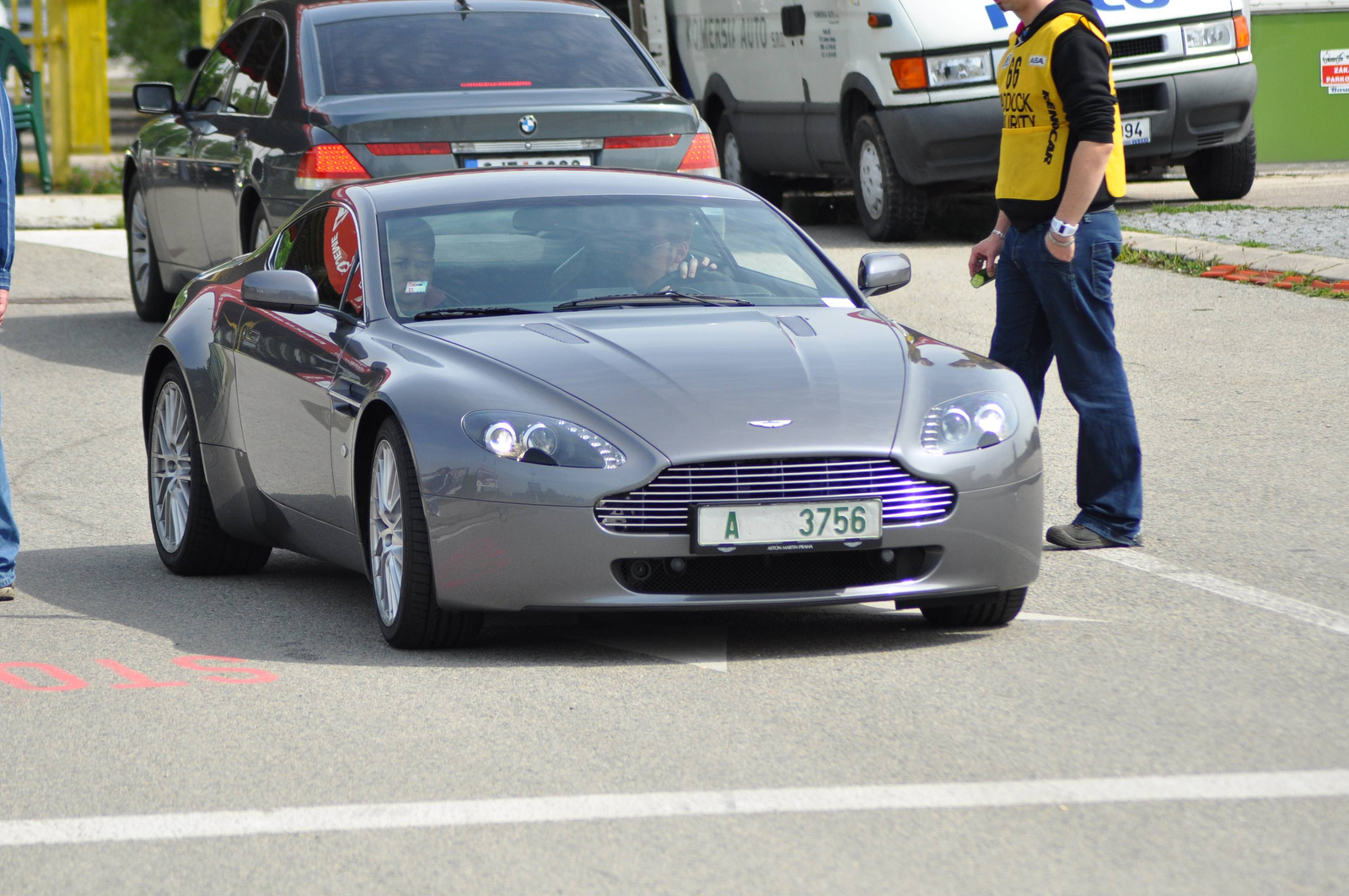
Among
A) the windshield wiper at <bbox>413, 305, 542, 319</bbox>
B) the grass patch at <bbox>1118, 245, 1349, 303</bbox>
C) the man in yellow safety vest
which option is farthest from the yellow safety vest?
the grass patch at <bbox>1118, 245, 1349, 303</bbox>

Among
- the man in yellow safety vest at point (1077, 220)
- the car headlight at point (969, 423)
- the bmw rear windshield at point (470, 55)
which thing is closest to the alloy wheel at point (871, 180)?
the bmw rear windshield at point (470, 55)

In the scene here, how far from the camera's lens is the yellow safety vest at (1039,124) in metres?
6.82

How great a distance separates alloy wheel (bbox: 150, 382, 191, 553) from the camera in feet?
23.9

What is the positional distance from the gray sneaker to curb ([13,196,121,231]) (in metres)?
13.8

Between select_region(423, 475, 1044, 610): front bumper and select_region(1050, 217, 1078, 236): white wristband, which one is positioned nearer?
select_region(423, 475, 1044, 610): front bumper

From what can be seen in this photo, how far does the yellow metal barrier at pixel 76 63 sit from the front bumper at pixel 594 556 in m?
18.0

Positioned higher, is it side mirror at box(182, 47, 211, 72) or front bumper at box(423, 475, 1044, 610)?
side mirror at box(182, 47, 211, 72)

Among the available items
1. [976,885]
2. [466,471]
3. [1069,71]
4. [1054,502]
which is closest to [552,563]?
[466,471]

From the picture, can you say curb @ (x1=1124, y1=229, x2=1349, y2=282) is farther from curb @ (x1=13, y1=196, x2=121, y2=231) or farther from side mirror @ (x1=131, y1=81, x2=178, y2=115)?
curb @ (x1=13, y1=196, x2=121, y2=231)

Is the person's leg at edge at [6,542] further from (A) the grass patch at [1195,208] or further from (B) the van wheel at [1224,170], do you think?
(B) the van wheel at [1224,170]

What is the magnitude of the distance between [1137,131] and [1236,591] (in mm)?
9180

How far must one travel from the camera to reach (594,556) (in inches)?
213

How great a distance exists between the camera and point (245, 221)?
11133mm

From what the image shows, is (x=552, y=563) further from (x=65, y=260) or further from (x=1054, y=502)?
(x=65, y=260)
